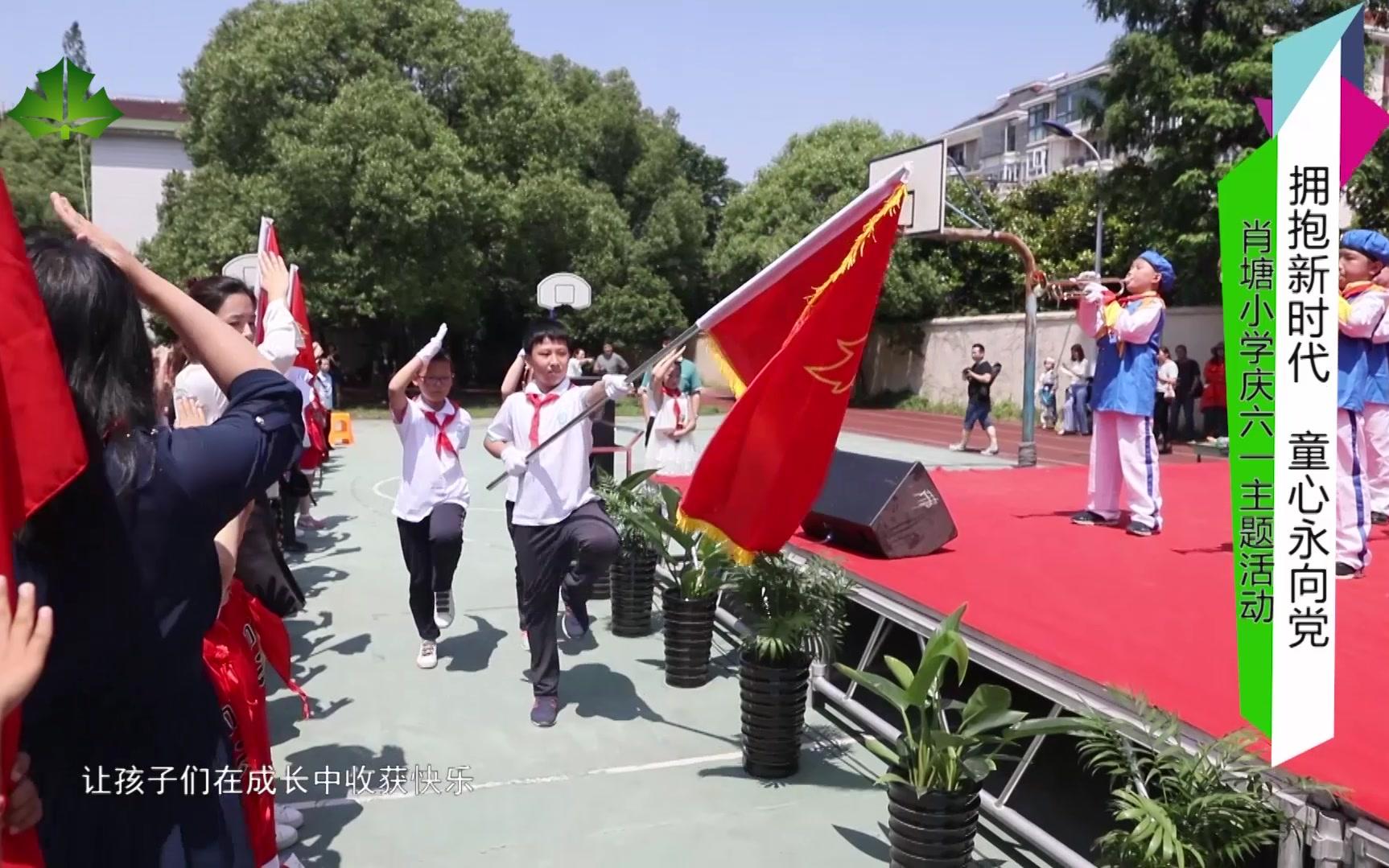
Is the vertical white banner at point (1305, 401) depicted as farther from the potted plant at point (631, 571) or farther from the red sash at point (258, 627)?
the potted plant at point (631, 571)

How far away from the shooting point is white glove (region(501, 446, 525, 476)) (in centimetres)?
453

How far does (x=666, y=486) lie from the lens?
558 cm

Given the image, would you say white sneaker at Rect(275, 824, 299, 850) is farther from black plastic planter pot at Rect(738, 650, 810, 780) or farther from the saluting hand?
the saluting hand

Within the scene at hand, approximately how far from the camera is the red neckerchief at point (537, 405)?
4.67 m

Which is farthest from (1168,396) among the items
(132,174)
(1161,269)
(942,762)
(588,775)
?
(132,174)

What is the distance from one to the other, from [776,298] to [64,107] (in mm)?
2418

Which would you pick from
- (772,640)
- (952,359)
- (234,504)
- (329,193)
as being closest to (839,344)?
Result: (772,640)

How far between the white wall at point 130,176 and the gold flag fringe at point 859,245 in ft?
126

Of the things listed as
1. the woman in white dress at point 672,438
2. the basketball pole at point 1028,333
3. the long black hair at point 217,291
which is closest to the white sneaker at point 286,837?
the long black hair at point 217,291

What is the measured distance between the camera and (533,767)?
4121 mm

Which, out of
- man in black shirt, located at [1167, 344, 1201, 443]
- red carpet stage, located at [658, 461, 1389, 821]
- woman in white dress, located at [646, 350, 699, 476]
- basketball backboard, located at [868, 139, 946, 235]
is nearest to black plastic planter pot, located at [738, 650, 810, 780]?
red carpet stage, located at [658, 461, 1389, 821]

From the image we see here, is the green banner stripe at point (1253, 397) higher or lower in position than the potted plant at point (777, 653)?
higher

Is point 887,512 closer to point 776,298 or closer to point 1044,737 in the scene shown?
point 776,298

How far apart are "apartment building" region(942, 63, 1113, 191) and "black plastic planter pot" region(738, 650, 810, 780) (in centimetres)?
5161
